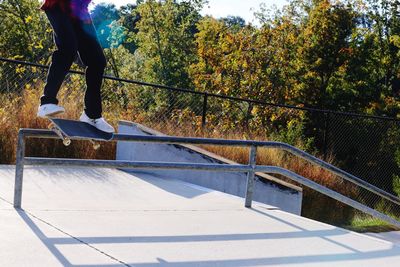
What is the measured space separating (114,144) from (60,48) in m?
4.89

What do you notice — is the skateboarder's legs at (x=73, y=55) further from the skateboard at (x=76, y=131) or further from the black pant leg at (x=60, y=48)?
the skateboard at (x=76, y=131)

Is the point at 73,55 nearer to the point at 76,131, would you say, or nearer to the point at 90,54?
the point at 90,54

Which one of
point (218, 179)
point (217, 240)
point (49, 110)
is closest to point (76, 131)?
point (49, 110)

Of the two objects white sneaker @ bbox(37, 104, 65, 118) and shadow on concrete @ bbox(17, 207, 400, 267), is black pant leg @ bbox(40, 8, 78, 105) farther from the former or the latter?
shadow on concrete @ bbox(17, 207, 400, 267)

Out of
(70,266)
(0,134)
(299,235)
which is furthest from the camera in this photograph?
(0,134)

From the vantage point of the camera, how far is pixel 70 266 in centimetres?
343

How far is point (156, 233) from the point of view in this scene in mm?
4547

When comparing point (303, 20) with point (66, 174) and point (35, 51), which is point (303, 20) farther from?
point (66, 174)

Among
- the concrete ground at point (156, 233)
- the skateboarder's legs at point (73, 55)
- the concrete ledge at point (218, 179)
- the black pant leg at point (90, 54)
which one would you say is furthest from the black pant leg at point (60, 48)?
the concrete ledge at point (218, 179)

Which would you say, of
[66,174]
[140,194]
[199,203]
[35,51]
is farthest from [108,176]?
[35,51]

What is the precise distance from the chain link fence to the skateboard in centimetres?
489

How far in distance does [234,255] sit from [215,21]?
20.7 meters

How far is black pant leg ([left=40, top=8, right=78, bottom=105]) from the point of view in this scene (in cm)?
442

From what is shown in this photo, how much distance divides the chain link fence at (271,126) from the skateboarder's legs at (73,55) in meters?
4.87
